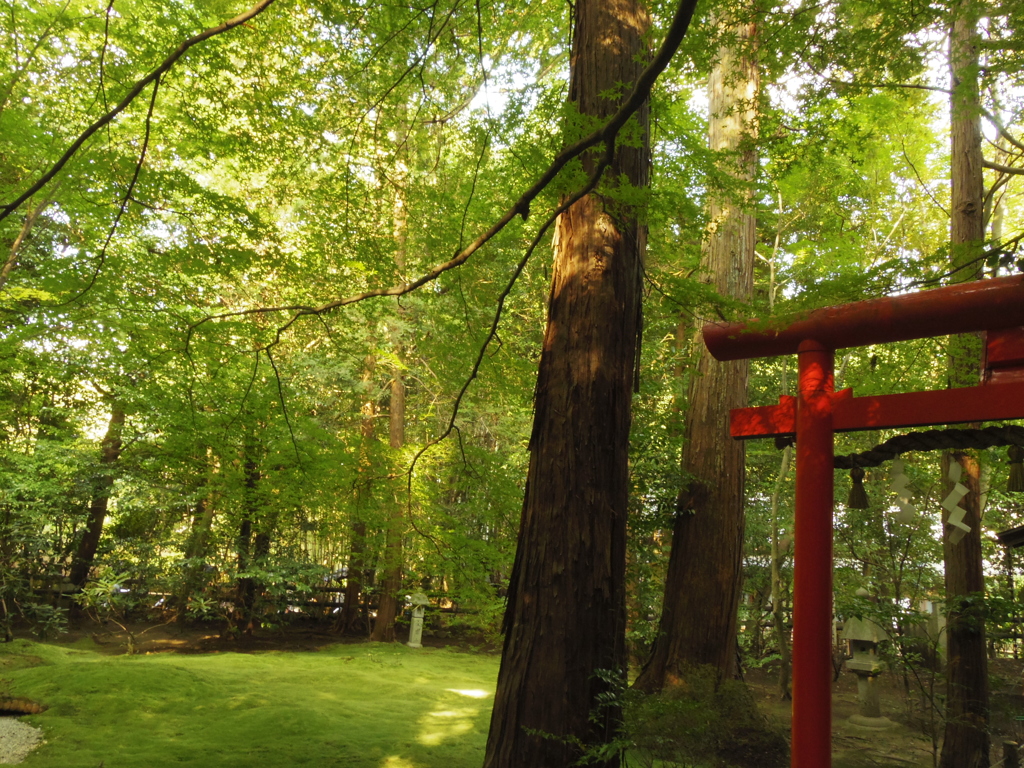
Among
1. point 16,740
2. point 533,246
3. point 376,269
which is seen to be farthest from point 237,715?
point 533,246

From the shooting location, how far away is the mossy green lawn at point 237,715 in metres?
4.28

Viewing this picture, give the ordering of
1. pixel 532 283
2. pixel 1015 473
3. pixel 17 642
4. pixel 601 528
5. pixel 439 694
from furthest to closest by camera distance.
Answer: pixel 532 283 < pixel 17 642 < pixel 439 694 < pixel 1015 473 < pixel 601 528

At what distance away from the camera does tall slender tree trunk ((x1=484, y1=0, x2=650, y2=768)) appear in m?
2.68

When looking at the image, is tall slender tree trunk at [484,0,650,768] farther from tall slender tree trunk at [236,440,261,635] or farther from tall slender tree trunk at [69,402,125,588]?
tall slender tree trunk at [69,402,125,588]

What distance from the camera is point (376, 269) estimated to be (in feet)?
15.1

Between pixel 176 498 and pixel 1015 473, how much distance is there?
32.5 feet

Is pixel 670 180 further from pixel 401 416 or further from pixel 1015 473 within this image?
pixel 401 416

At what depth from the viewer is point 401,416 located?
412 inches

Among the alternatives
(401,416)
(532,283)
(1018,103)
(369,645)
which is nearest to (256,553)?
(369,645)

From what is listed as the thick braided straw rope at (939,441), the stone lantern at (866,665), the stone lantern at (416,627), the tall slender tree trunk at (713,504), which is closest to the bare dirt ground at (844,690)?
the stone lantern at (866,665)

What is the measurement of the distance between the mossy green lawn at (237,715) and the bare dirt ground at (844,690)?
2218mm

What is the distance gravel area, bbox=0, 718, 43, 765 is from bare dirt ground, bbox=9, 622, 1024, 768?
458cm

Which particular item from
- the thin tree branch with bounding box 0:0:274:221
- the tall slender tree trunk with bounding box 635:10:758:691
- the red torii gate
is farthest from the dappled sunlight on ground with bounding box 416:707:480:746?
the thin tree branch with bounding box 0:0:274:221

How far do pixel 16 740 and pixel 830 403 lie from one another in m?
5.47
